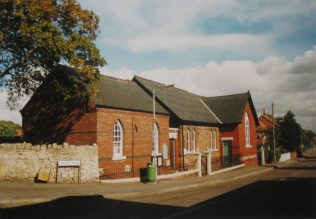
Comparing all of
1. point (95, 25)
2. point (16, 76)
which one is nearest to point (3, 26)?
point (16, 76)

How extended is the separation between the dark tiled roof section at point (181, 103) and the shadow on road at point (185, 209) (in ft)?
61.8

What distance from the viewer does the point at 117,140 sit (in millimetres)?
26141

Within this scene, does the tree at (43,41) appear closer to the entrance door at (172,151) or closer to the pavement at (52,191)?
the pavement at (52,191)

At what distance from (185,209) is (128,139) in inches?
563

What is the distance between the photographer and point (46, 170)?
2022 centimetres

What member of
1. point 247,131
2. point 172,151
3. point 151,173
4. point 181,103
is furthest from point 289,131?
point 151,173

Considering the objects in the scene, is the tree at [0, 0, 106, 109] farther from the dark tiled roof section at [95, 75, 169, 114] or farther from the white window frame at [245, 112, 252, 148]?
the white window frame at [245, 112, 252, 148]

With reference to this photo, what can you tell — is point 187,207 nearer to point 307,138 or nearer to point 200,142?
point 200,142

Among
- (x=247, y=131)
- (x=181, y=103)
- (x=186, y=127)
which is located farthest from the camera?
(x=247, y=131)

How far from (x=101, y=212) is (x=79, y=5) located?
1379 cm

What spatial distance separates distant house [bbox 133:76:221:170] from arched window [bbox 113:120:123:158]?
683 centimetres

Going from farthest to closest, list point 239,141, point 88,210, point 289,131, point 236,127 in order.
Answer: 1. point 289,131
2. point 236,127
3. point 239,141
4. point 88,210

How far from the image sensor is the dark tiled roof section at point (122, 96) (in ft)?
84.8

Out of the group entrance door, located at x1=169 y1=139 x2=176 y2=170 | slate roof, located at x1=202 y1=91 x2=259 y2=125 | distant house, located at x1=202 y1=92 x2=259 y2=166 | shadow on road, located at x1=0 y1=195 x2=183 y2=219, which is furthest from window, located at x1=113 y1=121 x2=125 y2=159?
slate roof, located at x1=202 y1=91 x2=259 y2=125
